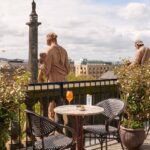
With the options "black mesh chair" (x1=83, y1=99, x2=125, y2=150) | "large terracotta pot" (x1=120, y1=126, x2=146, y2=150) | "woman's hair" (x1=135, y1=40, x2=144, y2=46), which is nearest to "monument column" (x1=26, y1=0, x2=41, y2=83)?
"woman's hair" (x1=135, y1=40, x2=144, y2=46)

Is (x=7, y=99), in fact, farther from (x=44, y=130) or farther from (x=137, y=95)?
(x=137, y=95)

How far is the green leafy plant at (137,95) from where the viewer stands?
6.79 meters

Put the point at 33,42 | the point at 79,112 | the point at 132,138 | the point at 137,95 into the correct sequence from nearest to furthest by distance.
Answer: the point at 79,112 < the point at 132,138 < the point at 137,95 < the point at 33,42

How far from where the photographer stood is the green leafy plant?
679cm

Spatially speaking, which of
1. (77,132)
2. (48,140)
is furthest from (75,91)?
(48,140)

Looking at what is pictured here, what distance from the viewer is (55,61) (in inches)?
375

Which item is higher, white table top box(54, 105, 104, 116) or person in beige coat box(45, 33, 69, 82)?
person in beige coat box(45, 33, 69, 82)

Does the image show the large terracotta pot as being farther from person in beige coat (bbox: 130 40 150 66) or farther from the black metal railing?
person in beige coat (bbox: 130 40 150 66)

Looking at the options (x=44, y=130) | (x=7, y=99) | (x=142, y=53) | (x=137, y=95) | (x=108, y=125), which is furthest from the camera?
(x=142, y=53)

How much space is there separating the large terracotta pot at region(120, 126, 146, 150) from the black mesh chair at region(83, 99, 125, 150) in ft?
1.47

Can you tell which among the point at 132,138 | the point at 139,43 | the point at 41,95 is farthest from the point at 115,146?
the point at 139,43

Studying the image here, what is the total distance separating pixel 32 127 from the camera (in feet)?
15.6

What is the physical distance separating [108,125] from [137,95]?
1.28m

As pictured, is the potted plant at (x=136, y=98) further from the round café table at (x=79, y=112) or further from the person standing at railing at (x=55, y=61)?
the person standing at railing at (x=55, y=61)
